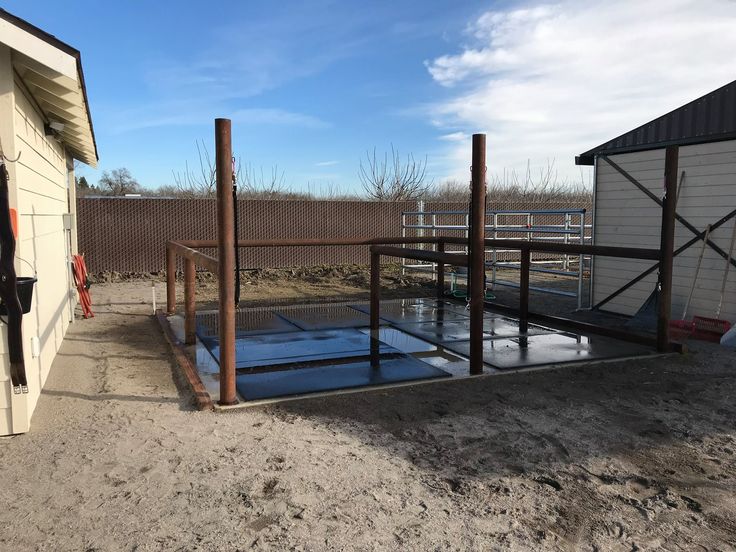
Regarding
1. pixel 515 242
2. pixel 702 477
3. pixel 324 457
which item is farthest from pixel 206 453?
pixel 515 242

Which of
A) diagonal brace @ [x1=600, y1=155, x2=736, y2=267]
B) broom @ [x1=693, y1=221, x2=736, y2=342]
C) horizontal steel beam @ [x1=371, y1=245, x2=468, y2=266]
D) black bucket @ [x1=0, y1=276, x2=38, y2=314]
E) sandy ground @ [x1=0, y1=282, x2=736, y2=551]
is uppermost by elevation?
diagonal brace @ [x1=600, y1=155, x2=736, y2=267]

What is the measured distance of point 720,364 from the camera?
5.69 metres

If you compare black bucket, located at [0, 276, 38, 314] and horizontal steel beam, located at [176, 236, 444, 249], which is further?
horizontal steel beam, located at [176, 236, 444, 249]

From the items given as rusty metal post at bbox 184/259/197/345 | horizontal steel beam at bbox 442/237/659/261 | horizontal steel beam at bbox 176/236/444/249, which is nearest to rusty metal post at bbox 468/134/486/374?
horizontal steel beam at bbox 442/237/659/261

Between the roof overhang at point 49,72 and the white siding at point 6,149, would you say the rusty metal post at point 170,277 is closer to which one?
the roof overhang at point 49,72

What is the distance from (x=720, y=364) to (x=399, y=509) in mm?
4199

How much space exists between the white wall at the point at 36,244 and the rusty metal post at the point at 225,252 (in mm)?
1255

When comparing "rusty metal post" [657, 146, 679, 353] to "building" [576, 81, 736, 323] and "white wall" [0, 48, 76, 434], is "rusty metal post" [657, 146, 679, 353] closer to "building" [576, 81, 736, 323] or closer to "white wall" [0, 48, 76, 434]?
"building" [576, 81, 736, 323]

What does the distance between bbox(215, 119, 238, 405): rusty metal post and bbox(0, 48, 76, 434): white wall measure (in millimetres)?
1255

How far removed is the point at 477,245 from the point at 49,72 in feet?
11.6

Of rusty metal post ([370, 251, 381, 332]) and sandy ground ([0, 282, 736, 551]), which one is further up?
rusty metal post ([370, 251, 381, 332])

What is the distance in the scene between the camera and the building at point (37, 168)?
3793 mm

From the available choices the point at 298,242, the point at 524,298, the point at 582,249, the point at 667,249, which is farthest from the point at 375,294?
the point at 667,249

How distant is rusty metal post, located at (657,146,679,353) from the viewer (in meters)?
5.98
